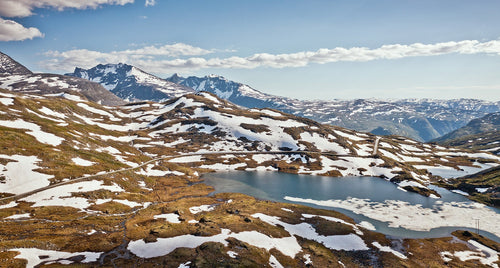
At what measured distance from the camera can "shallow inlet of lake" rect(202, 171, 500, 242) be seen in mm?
89231

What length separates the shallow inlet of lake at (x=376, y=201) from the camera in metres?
89.2

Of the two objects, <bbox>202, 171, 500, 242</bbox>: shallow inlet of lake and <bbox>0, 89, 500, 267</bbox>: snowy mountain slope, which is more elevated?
<bbox>0, 89, 500, 267</bbox>: snowy mountain slope

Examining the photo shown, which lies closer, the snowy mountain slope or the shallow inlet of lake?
the snowy mountain slope

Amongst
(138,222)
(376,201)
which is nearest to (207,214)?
(138,222)

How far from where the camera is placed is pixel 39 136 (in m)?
116

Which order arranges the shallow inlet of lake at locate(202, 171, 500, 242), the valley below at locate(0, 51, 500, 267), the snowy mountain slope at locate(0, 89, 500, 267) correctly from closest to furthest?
the snowy mountain slope at locate(0, 89, 500, 267)
the valley below at locate(0, 51, 500, 267)
the shallow inlet of lake at locate(202, 171, 500, 242)

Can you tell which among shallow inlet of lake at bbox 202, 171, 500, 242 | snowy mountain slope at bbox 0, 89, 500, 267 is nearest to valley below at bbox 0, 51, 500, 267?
snowy mountain slope at bbox 0, 89, 500, 267

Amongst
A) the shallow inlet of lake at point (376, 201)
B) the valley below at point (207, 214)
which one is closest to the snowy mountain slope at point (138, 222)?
the valley below at point (207, 214)

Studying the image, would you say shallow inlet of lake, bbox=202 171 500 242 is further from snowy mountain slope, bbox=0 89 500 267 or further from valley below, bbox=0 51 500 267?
snowy mountain slope, bbox=0 89 500 267

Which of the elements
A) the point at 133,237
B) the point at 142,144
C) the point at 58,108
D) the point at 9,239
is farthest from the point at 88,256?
the point at 58,108

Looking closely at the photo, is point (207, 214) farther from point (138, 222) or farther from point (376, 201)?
point (376, 201)

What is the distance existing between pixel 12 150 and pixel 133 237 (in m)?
66.9

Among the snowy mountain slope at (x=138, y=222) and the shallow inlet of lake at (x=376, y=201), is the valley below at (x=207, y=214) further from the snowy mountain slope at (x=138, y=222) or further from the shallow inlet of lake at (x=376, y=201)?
the shallow inlet of lake at (x=376, y=201)

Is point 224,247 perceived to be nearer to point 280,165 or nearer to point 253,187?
point 253,187
